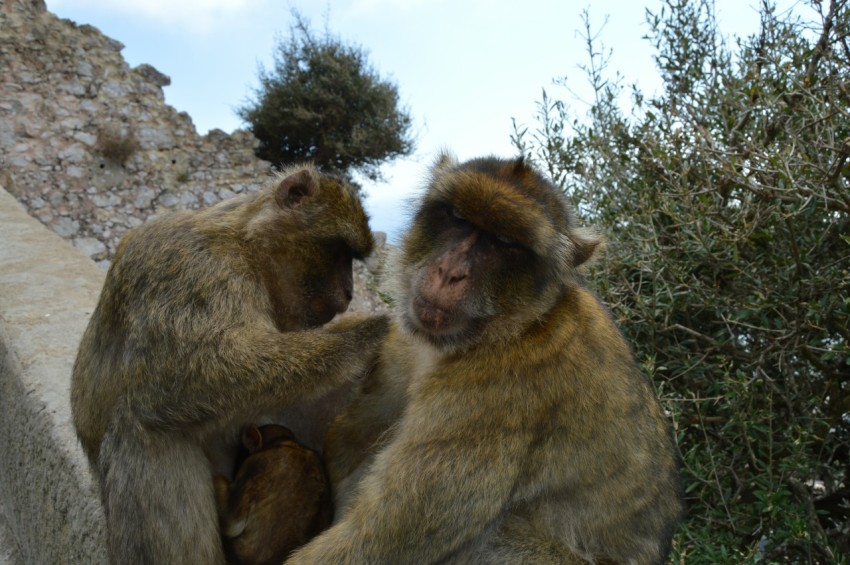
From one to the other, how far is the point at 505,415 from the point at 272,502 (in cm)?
80

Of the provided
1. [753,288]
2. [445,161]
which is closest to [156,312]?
[445,161]

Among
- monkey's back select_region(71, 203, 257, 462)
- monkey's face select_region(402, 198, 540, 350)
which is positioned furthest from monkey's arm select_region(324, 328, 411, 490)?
monkey's back select_region(71, 203, 257, 462)

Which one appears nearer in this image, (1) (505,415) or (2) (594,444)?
(1) (505,415)

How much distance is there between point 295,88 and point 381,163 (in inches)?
97.0

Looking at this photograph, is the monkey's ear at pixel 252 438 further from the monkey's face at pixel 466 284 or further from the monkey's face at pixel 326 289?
the monkey's face at pixel 466 284

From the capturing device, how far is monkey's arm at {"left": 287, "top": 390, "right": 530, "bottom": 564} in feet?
6.76

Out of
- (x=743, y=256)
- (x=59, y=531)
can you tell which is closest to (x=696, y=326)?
(x=743, y=256)

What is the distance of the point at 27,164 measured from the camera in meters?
11.7

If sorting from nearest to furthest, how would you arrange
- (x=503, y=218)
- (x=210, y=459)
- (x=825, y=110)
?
1. (x=503, y=218)
2. (x=210, y=459)
3. (x=825, y=110)

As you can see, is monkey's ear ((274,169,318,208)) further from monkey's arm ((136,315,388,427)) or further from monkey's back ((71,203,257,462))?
monkey's arm ((136,315,388,427))

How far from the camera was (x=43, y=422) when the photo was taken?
3463 millimetres

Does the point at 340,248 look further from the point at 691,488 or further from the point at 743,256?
the point at 743,256

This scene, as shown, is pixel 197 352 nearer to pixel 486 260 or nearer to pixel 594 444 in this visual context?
pixel 486 260

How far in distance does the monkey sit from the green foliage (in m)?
1.65
